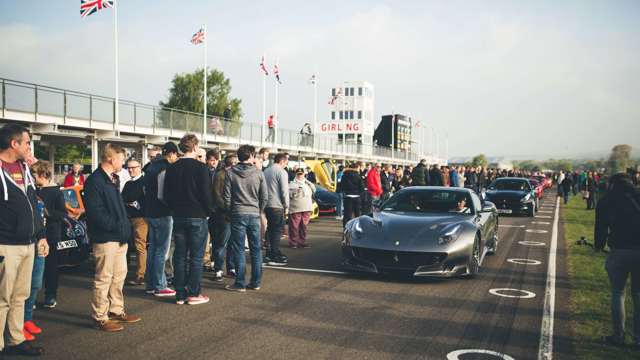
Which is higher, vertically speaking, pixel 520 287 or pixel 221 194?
pixel 221 194

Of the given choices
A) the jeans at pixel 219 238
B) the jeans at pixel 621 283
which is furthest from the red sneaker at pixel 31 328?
the jeans at pixel 621 283

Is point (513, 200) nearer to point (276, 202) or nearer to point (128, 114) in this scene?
point (276, 202)

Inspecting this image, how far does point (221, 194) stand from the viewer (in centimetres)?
797

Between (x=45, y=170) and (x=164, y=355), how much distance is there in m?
2.98

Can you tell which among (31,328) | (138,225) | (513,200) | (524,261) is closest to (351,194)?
(524,261)

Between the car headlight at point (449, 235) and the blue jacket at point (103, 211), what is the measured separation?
448 centimetres

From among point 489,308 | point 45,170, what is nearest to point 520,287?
point 489,308

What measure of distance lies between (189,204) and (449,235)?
12.5 feet

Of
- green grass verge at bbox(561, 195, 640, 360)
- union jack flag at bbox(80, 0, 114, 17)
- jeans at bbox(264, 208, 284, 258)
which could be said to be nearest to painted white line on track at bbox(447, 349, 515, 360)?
green grass verge at bbox(561, 195, 640, 360)

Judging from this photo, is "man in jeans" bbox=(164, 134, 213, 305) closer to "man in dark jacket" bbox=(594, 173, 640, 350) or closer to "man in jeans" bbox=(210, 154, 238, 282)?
"man in jeans" bbox=(210, 154, 238, 282)

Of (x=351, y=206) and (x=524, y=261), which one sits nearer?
(x=524, y=261)

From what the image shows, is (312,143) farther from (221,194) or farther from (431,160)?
(431,160)

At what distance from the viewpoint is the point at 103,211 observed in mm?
5652

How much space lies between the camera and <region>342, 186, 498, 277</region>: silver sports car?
312 inches
